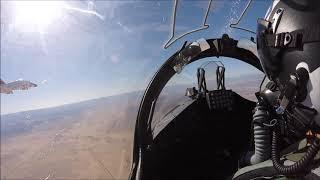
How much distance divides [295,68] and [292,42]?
0.15m

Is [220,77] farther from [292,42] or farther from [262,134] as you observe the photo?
[292,42]

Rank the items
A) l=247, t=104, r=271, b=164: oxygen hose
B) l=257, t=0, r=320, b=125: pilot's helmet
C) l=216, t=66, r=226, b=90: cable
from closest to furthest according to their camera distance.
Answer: l=257, t=0, r=320, b=125: pilot's helmet < l=247, t=104, r=271, b=164: oxygen hose < l=216, t=66, r=226, b=90: cable

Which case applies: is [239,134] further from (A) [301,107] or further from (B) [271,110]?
(A) [301,107]

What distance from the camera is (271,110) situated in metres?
2.41

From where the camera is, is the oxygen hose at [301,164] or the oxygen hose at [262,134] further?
the oxygen hose at [262,134]

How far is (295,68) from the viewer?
1907 millimetres

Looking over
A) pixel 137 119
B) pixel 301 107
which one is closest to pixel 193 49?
pixel 137 119

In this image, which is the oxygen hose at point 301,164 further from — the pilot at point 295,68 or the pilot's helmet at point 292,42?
the pilot's helmet at point 292,42

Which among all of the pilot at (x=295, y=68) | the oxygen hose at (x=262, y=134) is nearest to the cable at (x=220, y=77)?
the oxygen hose at (x=262, y=134)

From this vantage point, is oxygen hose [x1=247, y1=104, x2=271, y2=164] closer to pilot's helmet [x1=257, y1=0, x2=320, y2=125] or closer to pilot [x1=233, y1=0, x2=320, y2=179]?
pilot [x1=233, y1=0, x2=320, y2=179]

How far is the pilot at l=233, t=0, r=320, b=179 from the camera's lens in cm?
179

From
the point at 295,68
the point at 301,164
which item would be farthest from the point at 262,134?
the point at 295,68

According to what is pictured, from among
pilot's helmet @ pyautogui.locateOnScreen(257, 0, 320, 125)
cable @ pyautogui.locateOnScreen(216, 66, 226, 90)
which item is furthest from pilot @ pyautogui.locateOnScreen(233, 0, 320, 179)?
cable @ pyautogui.locateOnScreen(216, 66, 226, 90)

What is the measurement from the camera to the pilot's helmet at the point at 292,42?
1778 millimetres
